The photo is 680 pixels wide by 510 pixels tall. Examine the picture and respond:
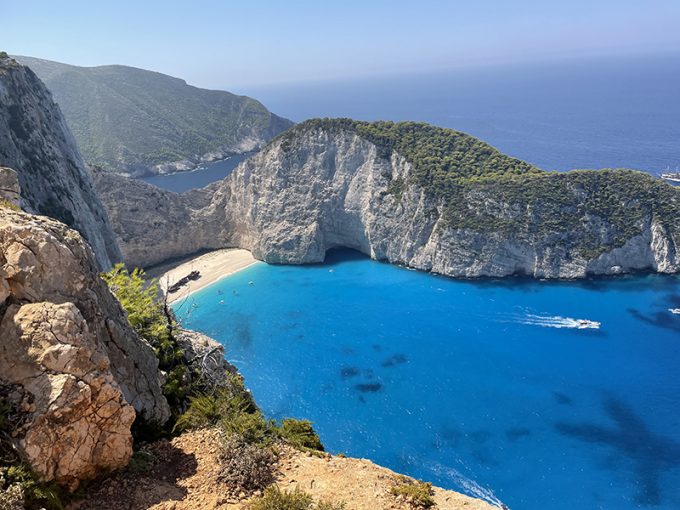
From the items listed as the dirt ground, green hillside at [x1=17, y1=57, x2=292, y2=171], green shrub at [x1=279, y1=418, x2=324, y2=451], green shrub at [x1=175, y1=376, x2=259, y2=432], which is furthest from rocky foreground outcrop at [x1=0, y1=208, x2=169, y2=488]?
green hillside at [x1=17, y1=57, x2=292, y2=171]

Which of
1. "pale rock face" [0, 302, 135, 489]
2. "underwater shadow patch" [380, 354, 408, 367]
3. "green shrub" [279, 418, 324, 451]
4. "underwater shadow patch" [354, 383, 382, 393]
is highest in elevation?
"pale rock face" [0, 302, 135, 489]

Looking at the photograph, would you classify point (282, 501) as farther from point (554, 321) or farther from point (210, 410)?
point (554, 321)

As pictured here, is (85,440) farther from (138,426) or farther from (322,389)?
(322,389)

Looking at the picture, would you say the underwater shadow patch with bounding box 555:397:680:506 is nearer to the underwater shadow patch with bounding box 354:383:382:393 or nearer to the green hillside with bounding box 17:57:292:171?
the underwater shadow patch with bounding box 354:383:382:393

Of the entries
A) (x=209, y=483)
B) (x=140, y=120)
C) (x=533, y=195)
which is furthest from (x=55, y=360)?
(x=140, y=120)

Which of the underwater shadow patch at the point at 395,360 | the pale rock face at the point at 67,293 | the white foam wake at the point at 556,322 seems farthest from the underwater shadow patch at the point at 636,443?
the pale rock face at the point at 67,293

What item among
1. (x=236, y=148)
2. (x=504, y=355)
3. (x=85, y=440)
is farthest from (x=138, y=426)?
(x=236, y=148)

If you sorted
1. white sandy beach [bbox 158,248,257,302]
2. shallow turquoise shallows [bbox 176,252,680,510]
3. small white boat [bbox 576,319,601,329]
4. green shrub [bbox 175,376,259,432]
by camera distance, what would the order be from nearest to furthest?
1. green shrub [bbox 175,376,259,432]
2. shallow turquoise shallows [bbox 176,252,680,510]
3. small white boat [bbox 576,319,601,329]
4. white sandy beach [bbox 158,248,257,302]

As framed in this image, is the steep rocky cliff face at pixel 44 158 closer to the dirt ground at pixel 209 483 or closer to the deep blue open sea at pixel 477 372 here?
the deep blue open sea at pixel 477 372
